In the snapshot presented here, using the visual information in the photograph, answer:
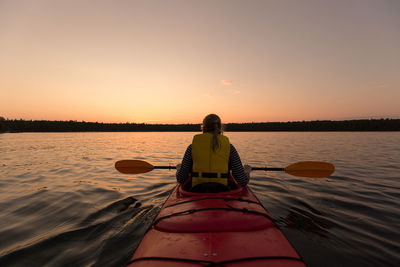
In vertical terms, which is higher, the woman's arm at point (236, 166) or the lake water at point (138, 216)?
the woman's arm at point (236, 166)

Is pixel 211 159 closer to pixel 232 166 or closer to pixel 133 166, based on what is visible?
pixel 232 166

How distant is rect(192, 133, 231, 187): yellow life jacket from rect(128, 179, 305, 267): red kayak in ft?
1.29

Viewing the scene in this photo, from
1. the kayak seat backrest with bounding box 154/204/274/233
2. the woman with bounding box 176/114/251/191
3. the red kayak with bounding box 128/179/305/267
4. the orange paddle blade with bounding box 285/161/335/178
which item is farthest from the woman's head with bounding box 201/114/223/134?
the orange paddle blade with bounding box 285/161/335/178

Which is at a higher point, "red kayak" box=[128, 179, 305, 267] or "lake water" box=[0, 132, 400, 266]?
"red kayak" box=[128, 179, 305, 267]

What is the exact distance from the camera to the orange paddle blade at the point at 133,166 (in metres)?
5.17

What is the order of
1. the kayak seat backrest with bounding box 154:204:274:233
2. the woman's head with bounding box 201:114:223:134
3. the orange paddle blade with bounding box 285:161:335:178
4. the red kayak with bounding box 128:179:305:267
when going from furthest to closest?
the orange paddle blade with bounding box 285:161:335:178 < the woman's head with bounding box 201:114:223:134 < the kayak seat backrest with bounding box 154:204:274:233 < the red kayak with bounding box 128:179:305:267

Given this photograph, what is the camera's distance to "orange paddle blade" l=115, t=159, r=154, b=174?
5.17 metres

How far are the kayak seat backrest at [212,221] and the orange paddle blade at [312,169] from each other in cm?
314

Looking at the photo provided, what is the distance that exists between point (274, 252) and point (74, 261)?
2671mm

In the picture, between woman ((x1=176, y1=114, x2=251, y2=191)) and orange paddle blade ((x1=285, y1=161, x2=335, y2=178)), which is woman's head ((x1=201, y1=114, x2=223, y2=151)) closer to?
woman ((x1=176, y1=114, x2=251, y2=191))

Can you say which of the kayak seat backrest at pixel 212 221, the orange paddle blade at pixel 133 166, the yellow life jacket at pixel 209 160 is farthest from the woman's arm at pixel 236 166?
the orange paddle blade at pixel 133 166

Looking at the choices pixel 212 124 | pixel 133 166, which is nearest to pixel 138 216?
pixel 133 166

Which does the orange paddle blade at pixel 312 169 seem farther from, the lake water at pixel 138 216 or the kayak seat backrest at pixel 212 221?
the kayak seat backrest at pixel 212 221

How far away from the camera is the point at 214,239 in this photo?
5.30ft
